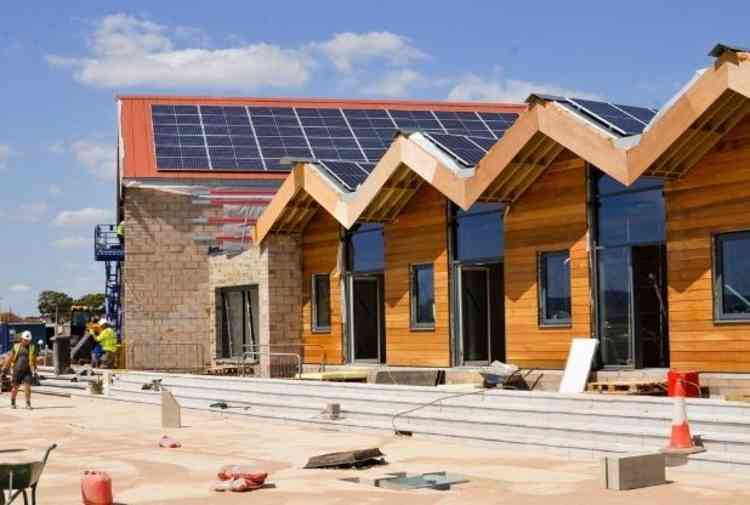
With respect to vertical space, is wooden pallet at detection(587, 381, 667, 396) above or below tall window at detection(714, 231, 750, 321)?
below

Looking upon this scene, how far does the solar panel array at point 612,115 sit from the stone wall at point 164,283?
15982 millimetres

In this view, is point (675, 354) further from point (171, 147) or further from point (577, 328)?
point (171, 147)

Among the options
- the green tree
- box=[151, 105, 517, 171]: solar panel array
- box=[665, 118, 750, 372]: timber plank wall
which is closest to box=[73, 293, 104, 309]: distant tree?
the green tree

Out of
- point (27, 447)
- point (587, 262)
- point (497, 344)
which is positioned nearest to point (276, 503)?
point (27, 447)

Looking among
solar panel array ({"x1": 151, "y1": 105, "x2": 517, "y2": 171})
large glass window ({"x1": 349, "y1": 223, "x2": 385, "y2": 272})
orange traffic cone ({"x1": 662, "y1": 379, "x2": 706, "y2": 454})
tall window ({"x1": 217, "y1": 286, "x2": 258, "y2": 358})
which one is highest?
solar panel array ({"x1": 151, "y1": 105, "x2": 517, "y2": 171})

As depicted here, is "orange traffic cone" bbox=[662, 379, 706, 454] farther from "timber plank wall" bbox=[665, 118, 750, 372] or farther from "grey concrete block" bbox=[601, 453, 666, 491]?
"timber plank wall" bbox=[665, 118, 750, 372]

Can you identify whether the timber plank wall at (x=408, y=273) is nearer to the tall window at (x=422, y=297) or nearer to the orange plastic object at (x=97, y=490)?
the tall window at (x=422, y=297)

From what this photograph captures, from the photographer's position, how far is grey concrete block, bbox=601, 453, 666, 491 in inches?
472

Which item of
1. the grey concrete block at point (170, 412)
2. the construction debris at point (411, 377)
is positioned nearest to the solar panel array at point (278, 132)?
the construction debris at point (411, 377)

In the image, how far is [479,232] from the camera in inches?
877

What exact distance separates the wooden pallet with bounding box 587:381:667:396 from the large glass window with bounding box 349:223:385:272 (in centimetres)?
767

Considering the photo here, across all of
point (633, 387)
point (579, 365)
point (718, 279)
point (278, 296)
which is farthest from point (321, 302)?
point (718, 279)

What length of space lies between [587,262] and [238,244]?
1649cm

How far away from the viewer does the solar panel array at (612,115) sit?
61.1 feet
